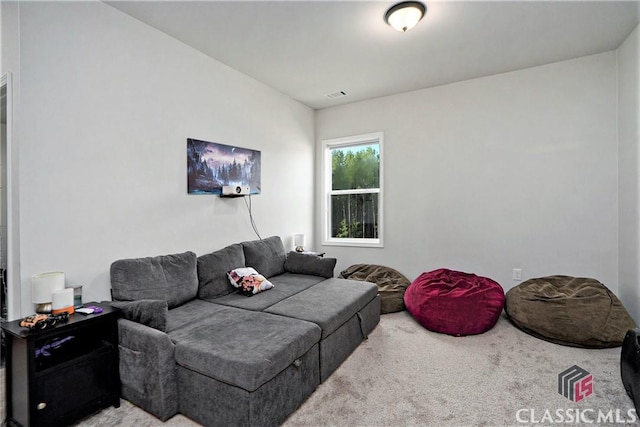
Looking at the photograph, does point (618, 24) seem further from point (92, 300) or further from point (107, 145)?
point (92, 300)

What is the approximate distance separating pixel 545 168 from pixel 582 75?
3.18 ft

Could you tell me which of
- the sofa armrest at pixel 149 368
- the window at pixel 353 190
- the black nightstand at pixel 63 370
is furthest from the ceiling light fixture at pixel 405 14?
the black nightstand at pixel 63 370

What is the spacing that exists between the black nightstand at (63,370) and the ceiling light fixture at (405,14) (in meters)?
2.78

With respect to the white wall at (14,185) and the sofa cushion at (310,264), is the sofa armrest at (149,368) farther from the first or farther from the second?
the sofa cushion at (310,264)

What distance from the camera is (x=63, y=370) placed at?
1633 mm

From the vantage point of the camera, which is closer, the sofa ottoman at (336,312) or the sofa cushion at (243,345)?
the sofa cushion at (243,345)

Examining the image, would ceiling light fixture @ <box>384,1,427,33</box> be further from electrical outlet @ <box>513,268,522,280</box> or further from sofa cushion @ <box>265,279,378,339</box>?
electrical outlet @ <box>513,268,522,280</box>

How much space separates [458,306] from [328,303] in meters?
1.25

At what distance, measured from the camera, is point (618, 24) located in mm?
2568

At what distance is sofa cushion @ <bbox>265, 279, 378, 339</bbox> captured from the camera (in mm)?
2219

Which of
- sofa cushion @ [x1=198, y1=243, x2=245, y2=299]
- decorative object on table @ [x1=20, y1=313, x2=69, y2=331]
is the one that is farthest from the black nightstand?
sofa cushion @ [x1=198, y1=243, x2=245, y2=299]

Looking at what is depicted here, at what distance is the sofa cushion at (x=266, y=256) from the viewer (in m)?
3.21

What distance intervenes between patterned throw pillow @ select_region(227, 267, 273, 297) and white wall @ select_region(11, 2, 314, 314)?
1.51ft

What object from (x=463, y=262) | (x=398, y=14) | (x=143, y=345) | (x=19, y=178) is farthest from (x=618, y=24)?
(x=19, y=178)
